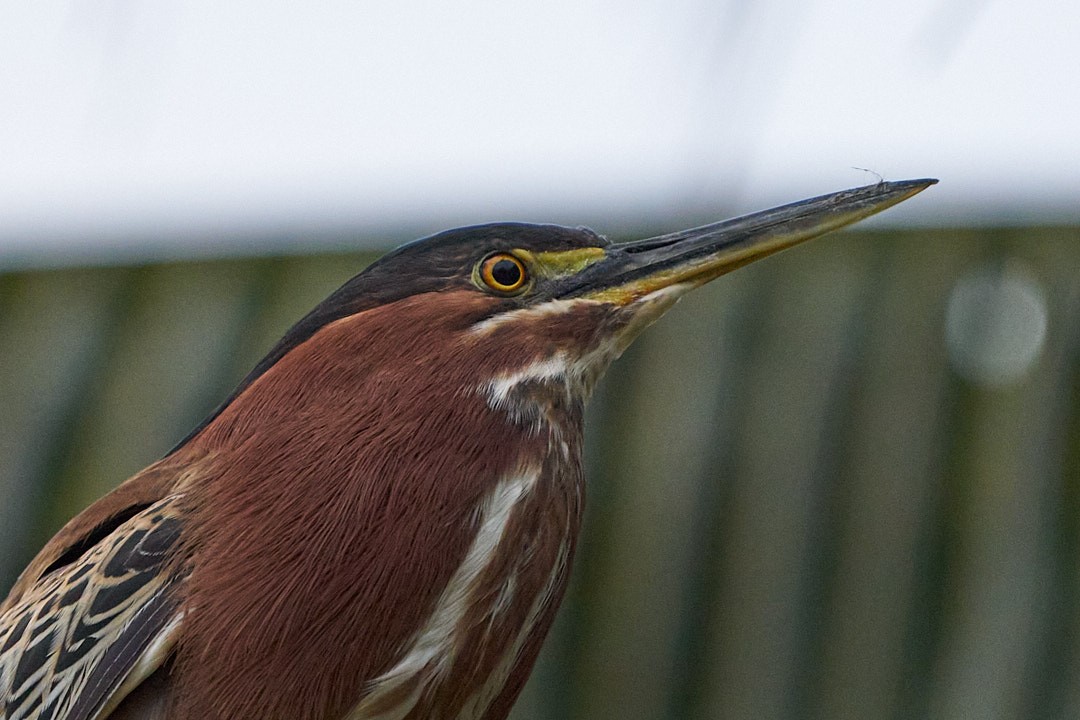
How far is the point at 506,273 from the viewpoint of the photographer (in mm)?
2684

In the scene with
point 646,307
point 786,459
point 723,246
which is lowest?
point 786,459

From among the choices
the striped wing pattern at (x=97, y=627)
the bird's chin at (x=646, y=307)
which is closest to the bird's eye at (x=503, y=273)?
the bird's chin at (x=646, y=307)

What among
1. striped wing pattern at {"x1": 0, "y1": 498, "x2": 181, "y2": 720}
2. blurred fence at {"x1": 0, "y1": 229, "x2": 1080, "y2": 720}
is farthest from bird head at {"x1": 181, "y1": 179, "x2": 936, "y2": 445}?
blurred fence at {"x1": 0, "y1": 229, "x2": 1080, "y2": 720}

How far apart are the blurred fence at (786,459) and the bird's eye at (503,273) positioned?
2.32 metres

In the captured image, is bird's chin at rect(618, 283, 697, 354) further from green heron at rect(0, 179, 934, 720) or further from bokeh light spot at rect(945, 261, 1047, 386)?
bokeh light spot at rect(945, 261, 1047, 386)

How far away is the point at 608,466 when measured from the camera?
16.3 feet

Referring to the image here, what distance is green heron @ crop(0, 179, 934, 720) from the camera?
232 cm

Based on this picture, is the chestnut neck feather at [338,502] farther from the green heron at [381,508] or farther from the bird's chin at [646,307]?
the bird's chin at [646,307]

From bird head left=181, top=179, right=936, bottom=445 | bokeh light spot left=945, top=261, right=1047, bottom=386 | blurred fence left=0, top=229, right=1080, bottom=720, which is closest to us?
bird head left=181, top=179, right=936, bottom=445

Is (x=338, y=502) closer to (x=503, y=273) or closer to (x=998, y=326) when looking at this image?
(x=503, y=273)

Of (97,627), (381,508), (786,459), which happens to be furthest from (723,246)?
(786,459)

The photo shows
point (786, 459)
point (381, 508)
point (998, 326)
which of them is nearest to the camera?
point (381, 508)

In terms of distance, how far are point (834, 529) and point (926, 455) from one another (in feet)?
1.39

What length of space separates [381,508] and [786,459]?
2749 millimetres
